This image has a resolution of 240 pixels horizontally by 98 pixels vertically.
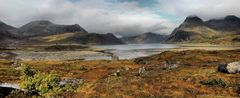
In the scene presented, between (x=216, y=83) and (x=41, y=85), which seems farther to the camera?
(x=216, y=83)

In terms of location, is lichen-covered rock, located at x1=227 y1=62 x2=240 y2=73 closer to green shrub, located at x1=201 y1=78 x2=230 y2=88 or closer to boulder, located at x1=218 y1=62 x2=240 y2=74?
boulder, located at x1=218 y1=62 x2=240 y2=74

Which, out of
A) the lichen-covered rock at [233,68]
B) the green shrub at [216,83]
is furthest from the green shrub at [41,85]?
the lichen-covered rock at [233,68]

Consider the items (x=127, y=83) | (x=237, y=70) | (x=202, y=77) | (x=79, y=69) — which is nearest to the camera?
(x=127, y=83)

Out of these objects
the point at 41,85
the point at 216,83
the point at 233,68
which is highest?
the point at 41,85

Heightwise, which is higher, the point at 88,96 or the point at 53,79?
the point at 53,79

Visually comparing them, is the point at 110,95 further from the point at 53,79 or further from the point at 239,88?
the point at 239,88

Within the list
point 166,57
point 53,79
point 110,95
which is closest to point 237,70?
point 110,95

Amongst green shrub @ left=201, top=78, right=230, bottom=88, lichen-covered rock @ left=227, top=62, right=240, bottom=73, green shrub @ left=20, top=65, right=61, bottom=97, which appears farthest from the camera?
lichen-covered rock @ left=227, top=62, right=240, bottom=73

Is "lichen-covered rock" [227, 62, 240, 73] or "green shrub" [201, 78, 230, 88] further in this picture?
"lichen-covered rock" [227, 62, 240, 73]

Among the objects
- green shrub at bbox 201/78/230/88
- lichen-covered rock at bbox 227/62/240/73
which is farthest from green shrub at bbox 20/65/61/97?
lichen-covered rock at bbox 227/62/240/73

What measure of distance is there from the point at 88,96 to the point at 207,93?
15669 mm

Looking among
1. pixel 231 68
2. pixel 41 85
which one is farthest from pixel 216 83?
pixel 41 85

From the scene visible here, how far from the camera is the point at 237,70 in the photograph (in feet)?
202

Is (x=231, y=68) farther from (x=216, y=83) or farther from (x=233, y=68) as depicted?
(x=216, y=83)
